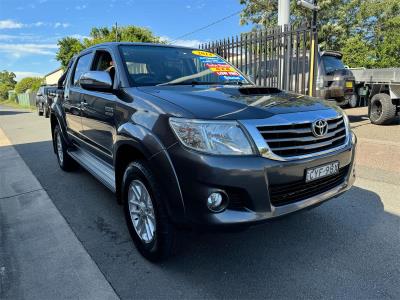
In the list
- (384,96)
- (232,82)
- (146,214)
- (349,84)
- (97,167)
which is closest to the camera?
(146,214)

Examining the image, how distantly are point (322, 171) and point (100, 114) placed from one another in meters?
2.28

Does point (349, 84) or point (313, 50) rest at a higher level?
point (313, 50)

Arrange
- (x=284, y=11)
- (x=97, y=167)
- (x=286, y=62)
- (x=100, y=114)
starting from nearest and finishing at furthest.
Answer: (x=100, y=114) → (x=97, y=167) → (x=286, y=62) → (x=284, y=11)

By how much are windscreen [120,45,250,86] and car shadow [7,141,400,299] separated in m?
1.52

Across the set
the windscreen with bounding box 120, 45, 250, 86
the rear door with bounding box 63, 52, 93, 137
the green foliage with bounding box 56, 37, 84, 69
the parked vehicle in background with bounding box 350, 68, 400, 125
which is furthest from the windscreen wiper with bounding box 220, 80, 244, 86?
the green foliage with bounding box 56, 37, 84, 69

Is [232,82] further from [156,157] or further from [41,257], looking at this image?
[41,257]

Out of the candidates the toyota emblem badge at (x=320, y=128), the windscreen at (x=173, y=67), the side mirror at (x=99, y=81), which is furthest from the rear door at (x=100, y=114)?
the toyota emblem badge at (x=320, y=128)

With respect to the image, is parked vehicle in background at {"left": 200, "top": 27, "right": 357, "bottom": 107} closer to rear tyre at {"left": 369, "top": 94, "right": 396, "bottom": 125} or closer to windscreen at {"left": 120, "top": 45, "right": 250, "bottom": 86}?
rear tyre at {"left": 369, "top": 94, "right": 396, "bottom": 125}

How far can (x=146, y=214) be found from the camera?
283 cm

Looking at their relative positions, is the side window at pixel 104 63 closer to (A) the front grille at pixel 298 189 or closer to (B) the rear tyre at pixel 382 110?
(A) the front grille at pixel 298 189

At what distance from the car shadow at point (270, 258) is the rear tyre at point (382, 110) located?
6.34 meters

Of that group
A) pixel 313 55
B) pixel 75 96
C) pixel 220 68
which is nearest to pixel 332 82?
pixel 313 55

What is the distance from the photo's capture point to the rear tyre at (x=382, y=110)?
9391 mm

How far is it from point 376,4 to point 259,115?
3230cm
